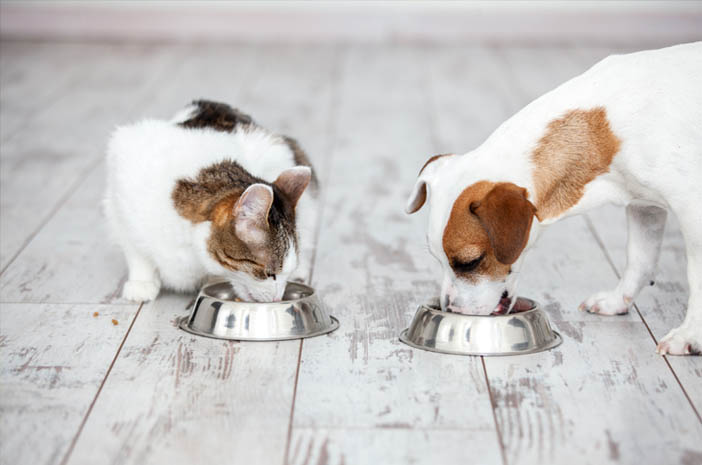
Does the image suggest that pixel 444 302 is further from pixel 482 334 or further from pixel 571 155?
pixel 571 155

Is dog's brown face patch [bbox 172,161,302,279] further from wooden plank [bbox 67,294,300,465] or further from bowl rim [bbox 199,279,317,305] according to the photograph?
wooden plank [bbox 67,294,300,465]

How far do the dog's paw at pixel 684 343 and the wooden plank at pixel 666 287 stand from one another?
0.8 inches

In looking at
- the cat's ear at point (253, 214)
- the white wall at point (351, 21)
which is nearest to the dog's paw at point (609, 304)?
the cat's ear at point (253, 214)

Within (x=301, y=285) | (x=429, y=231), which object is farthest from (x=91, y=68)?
(x=429, y=231)

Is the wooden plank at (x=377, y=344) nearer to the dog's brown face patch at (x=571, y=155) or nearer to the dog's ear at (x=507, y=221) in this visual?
the dog's ear at (x=507, y=221)

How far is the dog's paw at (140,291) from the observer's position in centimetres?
300

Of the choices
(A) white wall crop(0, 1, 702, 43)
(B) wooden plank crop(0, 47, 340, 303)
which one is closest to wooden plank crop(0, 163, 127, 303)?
(B) wooden plank crop(0, 47, 340, 303)

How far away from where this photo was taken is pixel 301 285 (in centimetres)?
299

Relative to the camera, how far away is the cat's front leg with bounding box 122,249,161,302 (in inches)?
118

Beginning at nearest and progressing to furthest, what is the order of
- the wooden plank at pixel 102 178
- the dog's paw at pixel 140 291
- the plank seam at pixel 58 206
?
1. the dog's paw at pixel 140 291
2. the wooden plank at pixel 102 178
3. the plank seam at pixel 58 206

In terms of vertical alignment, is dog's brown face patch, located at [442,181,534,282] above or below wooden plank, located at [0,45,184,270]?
above

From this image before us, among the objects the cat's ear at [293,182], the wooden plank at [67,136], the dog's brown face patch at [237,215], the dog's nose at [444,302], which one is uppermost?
the cat's ear at [293,182]

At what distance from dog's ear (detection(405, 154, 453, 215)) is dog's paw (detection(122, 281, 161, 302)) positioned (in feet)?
3.04

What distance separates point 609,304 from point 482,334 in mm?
559
